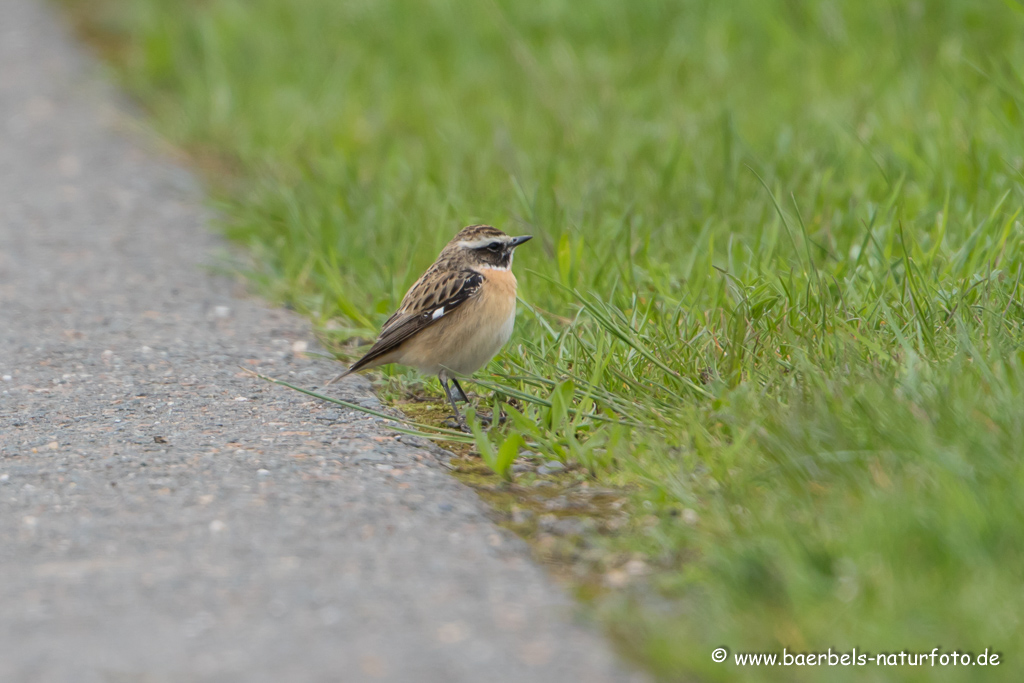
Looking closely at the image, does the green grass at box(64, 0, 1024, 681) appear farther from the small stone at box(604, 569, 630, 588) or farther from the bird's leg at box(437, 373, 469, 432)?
the bird's leg at box(437, 373, 469, 432)

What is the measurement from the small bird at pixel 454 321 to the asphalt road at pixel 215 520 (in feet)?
1.07

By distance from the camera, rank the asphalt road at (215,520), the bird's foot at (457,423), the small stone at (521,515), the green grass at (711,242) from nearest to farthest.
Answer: the asphalt road at (215,520), the green grass at (711,242), the small stone at (521,515), the bird's foot at (457,423)

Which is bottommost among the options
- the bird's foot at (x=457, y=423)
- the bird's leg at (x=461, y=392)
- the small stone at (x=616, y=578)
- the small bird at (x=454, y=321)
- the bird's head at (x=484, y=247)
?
the bird's foot at (x=457, y=423)

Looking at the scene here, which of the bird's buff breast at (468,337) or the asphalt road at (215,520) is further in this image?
the bird's buff breast at (468,337)

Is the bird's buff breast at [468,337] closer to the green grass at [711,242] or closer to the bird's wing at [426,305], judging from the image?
the bird's wing at [426,305]

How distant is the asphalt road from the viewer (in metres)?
3.07

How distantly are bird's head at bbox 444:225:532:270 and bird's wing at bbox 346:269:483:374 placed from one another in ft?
0.50

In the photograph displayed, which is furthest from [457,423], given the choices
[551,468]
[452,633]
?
[452,633]

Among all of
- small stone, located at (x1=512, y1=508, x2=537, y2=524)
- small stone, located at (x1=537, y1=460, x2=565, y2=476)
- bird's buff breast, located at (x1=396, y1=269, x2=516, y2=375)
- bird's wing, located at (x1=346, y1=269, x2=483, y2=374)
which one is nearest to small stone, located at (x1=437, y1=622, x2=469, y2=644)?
small stone, located at (x1=512, y1=508, x2=537, y2=524)

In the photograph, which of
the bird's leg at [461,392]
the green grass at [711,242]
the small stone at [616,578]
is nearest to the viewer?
the green grass at [711,242]

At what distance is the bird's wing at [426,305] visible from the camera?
5.12 m

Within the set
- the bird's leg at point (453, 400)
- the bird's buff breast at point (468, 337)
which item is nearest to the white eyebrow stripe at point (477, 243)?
the bird's buff breast at point (468, 337)

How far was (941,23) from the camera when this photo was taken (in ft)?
29.2

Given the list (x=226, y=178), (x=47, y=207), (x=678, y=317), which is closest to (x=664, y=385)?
(x=678, y=317)
